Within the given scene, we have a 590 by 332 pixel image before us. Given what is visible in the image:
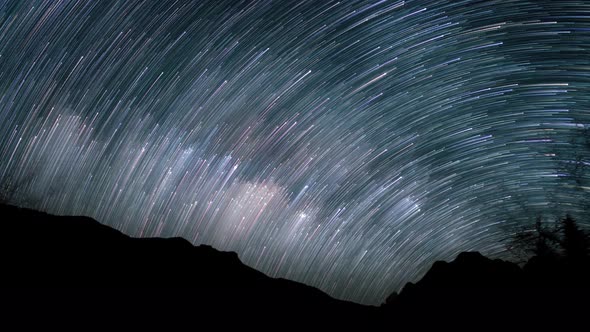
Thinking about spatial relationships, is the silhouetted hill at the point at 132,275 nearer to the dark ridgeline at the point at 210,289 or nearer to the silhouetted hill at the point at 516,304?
the dark ridgeline at the point at 210,289

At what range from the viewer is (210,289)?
26375 millimetres

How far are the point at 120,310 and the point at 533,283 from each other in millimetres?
22023

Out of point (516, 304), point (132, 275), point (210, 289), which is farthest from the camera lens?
point (132, 275)

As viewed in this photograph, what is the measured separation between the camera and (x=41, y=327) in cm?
1191

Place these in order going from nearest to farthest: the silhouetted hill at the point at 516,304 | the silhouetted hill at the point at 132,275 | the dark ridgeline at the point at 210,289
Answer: the silhouetted hill at the point at 516,304
the dark ridgeline at the point at 210,289
the silhouetted hill at the point at 132,275

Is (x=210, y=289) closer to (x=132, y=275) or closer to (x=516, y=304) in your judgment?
(x=132, y=275)

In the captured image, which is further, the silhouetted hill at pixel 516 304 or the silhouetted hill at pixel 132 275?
the silhouetted hill at pixel 132 275

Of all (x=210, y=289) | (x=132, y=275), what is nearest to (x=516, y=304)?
(x=210, y=289)

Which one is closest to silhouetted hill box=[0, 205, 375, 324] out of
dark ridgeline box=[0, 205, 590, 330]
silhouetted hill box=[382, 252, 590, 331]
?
dark ridgeline box=[0, 205, 590, 330]

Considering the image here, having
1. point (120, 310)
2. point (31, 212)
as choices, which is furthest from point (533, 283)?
point (31, 212)

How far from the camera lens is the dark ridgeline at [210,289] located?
1546cm

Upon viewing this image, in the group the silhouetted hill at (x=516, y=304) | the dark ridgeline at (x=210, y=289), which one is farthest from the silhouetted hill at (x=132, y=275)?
the silhouetted hill at (x=516, y=304)

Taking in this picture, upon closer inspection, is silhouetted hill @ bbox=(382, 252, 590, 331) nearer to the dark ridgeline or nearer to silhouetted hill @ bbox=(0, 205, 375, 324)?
the dark ridgeline

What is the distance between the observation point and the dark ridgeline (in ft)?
50.7
